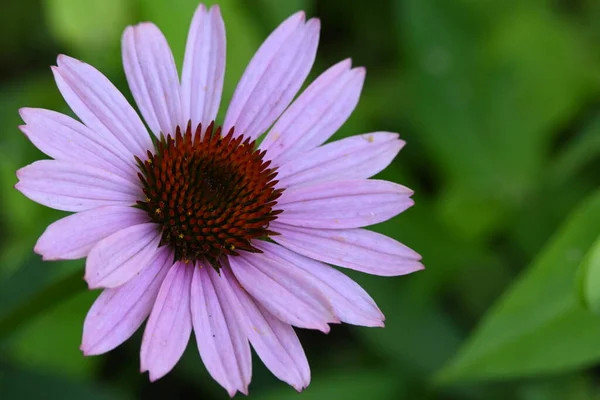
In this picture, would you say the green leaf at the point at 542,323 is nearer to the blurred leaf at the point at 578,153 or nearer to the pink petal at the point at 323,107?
the blurred leaf at the point at 578,153

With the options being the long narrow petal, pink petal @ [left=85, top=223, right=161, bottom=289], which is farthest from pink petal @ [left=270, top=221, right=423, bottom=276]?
pink petal @ [left=85, top=223, right=161, bottom=289]

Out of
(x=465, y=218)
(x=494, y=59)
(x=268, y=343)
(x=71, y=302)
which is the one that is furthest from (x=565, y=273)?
(x=71, y=302)

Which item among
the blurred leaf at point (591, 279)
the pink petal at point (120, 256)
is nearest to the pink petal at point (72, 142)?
the pink petal at point (120, 256)

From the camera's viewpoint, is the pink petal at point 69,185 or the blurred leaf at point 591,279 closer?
the pink petal at point 69,185

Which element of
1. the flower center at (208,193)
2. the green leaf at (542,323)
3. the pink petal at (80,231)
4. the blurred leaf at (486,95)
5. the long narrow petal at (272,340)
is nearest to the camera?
the pink petal at (80,231)

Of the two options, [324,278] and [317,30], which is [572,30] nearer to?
[317,30]

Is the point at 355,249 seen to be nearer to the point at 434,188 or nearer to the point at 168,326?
the point at 168,326

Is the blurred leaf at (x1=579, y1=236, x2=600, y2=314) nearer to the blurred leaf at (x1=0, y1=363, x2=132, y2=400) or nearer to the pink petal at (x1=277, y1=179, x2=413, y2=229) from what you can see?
the pink petal at (x1=277, y1=179, x2=413, y2=229)

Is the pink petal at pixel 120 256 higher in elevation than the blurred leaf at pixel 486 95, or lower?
higher
